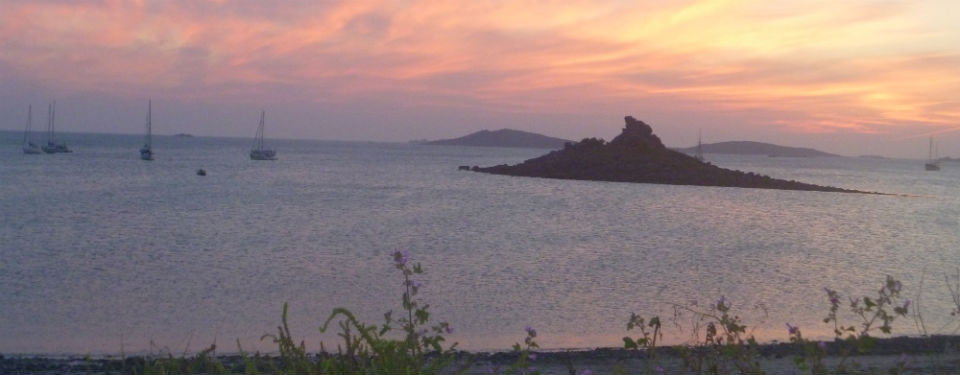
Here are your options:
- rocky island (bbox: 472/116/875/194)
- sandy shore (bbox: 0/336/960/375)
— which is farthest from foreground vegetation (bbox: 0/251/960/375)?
rocky island (bbox: 472/116/875/194)

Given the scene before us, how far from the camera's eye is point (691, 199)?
161 feet

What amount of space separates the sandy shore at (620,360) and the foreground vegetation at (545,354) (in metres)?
0.02

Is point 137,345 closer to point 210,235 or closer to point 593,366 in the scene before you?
point 593,366

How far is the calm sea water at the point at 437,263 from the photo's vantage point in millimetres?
13211

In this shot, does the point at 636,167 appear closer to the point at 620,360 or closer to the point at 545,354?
the point at 545,354

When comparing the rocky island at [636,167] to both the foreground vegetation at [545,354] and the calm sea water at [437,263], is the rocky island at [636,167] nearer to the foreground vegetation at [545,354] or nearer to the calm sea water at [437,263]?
the calm sea water at [437,263]

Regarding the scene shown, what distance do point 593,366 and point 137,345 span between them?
5.60 m

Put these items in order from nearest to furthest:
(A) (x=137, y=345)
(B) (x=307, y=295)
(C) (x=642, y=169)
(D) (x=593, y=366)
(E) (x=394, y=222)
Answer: (D) (x=593, y=366) < (A) (x=137, y=345) < (B) (x=307, y=295) < (E) (x=394, y=222) < (C) (x=642, y=169)

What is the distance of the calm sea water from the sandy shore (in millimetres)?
1181

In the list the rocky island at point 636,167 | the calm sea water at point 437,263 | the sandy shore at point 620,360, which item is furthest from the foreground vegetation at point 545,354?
the rocky island at point 636,167

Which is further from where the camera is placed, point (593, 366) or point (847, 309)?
point (847, 309)

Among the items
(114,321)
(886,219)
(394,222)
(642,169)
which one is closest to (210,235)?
(394,222)

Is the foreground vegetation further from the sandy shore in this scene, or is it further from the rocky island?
the rocky island

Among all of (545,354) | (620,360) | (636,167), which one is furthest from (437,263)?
(636,167)
